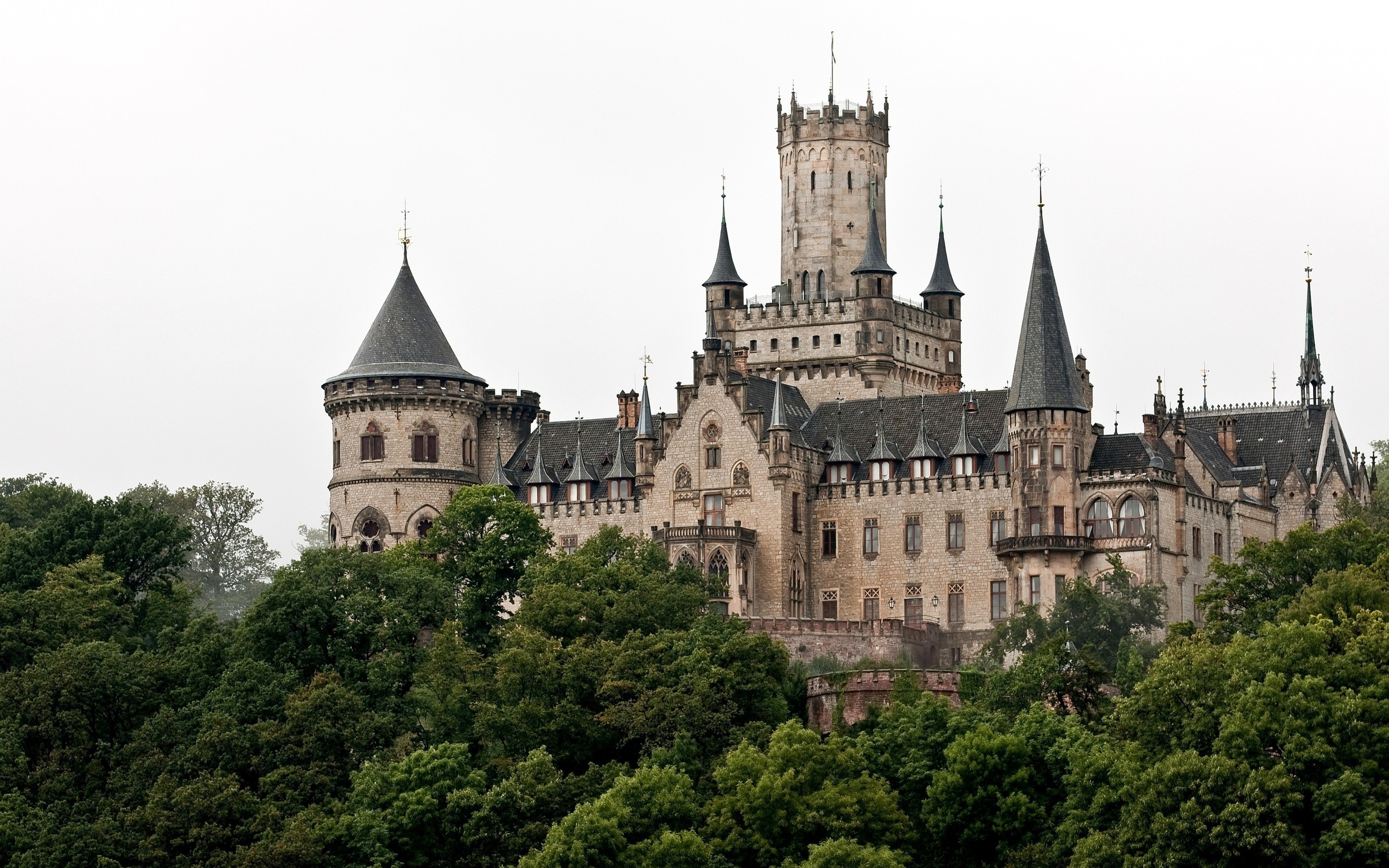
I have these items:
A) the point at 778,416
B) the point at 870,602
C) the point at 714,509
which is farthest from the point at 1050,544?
the point at 714,509

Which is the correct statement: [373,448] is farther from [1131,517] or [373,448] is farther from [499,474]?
[1131,517]

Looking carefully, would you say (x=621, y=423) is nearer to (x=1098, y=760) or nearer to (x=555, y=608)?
(x=555, y=608)

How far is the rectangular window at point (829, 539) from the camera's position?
131750 mm

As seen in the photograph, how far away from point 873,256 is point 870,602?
17.4 m

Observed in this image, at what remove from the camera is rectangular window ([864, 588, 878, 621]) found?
131 meters

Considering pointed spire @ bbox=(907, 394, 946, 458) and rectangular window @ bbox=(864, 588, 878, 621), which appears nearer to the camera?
pointed spire @ bbox=(907, 394, 946, 458)

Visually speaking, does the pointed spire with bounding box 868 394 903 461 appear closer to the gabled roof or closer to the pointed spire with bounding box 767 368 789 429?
the gabled roof

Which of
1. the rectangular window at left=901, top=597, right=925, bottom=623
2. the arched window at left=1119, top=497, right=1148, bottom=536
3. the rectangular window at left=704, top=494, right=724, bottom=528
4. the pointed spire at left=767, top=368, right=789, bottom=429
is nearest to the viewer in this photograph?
the arched window at left=1119, top=497, right=1148, bottom=536

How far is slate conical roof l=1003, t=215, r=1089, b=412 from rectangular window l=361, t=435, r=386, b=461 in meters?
25.4

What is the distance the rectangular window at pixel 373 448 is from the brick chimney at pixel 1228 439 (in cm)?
3206

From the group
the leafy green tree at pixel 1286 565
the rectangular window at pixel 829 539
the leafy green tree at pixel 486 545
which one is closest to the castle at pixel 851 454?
the rectangular window at pixel 829 539

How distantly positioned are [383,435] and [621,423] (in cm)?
937

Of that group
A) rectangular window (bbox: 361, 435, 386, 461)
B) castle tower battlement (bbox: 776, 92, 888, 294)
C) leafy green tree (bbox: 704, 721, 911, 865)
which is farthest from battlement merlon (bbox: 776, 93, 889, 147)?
leafy green tree (bbox: 704, 721, 911, 865)

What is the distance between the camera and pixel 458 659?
364 feet
